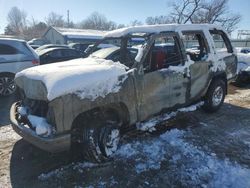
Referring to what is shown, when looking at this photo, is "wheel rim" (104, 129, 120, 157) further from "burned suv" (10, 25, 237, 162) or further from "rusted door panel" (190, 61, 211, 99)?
"rusted door panel" (190, 61, 211, 99)

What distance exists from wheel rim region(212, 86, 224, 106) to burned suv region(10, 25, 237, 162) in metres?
0.28

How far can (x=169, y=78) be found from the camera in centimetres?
500

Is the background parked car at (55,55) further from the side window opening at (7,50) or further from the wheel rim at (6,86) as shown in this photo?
the wheel rim at (6,86)

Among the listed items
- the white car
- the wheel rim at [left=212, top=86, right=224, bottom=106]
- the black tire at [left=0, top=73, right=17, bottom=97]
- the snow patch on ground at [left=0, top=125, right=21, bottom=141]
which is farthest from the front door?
the black tire at [left=0, top=73, right=17, bottom=97]

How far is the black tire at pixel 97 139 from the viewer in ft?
13.0

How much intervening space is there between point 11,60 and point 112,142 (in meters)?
5.60

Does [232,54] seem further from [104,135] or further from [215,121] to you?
[104,135]

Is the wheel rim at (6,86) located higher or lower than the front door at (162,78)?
lower

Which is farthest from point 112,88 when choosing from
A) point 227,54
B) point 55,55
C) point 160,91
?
point 55,55

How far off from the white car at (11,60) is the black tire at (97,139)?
5290 mm

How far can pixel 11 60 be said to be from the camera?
844 cm

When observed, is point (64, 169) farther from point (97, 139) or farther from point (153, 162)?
point (153, 162)

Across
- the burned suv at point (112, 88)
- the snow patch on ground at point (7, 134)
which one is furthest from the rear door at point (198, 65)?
the snow patch on ground at point (7, 134)

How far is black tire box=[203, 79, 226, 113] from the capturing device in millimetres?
6312
